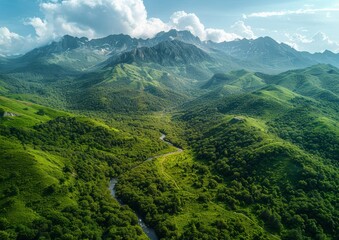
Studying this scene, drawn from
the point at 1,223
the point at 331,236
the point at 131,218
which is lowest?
the point at 331,236

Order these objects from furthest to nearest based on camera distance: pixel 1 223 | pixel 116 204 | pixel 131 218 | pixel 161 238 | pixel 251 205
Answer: pixel 251 205, pixel 116 204, pixel 131 218, pixel 161 238, pixel 1 223

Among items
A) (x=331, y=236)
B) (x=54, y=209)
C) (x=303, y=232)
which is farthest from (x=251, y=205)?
(x=54, y=209)

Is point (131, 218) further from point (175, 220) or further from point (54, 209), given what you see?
point (54, 209)

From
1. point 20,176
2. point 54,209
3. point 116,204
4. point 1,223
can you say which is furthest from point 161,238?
point 20,176

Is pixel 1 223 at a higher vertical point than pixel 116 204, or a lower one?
higher

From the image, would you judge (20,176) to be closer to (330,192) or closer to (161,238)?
(161,238)

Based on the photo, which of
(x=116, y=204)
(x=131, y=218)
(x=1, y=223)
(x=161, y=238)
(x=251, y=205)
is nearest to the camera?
(x=1, y=223)

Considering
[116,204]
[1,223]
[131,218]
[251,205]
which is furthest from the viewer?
[251,205]

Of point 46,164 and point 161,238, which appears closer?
point 161,238

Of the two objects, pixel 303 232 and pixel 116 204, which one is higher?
pixel 116 204
